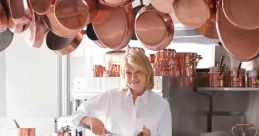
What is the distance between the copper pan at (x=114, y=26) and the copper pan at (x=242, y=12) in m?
0.32

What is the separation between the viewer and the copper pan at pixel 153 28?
1.03 metres

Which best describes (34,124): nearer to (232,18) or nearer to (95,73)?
(95,73)

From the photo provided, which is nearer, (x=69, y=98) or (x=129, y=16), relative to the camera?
(x=129, y=16)

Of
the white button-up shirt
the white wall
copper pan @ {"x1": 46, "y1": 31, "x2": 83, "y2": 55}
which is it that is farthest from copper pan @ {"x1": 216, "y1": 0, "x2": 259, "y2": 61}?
the white wall

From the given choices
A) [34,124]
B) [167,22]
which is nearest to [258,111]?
[34,124]

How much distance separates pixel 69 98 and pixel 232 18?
2.83m

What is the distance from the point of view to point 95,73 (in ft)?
9.45

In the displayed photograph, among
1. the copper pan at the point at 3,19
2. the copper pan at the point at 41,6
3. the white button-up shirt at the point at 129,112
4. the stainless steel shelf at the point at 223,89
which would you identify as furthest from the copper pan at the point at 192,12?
the stainless steel shelf at the point at 223,89

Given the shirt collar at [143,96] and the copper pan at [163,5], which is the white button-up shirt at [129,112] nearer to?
the shirt collar at [143,96]

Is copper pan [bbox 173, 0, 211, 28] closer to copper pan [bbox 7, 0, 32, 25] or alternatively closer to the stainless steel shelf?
copper pan [bbox 7, 0, 32, 25]

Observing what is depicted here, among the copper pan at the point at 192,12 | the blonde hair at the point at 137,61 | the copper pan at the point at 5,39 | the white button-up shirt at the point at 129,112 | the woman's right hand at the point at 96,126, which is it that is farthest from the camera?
the white button-up shirt at the point at 129,112

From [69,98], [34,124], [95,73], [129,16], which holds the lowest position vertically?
[34,124]

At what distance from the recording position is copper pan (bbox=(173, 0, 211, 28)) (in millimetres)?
868

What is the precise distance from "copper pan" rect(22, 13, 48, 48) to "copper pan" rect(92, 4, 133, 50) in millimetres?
155
